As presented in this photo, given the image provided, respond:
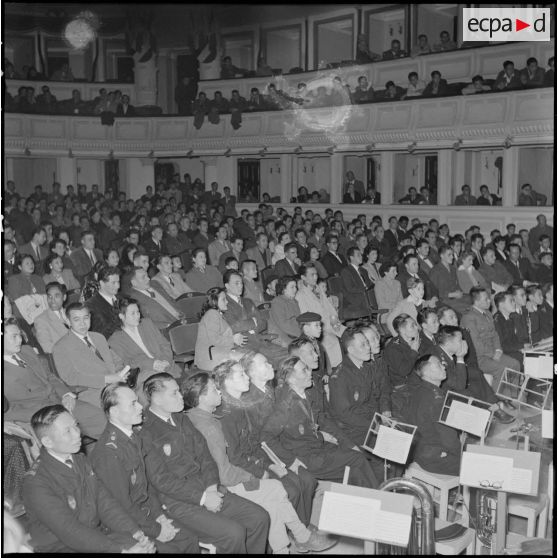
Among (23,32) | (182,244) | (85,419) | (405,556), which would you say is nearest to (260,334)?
(85,419)

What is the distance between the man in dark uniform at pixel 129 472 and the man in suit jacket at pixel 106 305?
9.52 ft

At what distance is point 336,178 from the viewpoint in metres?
18.1

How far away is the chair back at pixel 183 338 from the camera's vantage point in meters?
6.77

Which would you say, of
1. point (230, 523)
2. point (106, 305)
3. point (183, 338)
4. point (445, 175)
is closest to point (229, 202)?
point (445, 175)

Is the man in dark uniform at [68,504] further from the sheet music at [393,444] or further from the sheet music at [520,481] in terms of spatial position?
the sheet music at [520,481]

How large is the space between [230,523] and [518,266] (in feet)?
28.9

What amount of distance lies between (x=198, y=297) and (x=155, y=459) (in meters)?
4.19

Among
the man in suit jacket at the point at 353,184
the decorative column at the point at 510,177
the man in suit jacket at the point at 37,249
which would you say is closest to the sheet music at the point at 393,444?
the man in suit jacket at the point at 37,249

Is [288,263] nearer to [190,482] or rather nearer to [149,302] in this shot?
[149,302]

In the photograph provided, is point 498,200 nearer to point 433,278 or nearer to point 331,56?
point 433,278

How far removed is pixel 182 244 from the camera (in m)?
13.0

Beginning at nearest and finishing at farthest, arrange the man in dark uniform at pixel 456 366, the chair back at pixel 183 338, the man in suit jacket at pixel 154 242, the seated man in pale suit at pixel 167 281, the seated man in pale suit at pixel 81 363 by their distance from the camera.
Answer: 1. the seated man in pale suit at pixel 81 363
2. the man in dark uniform at pixel 456 366
3. the chair back at pixel 183 338
4. the seated man in pale suit at pixel 167 281
5. the man in suit jacket at pixel 154 242

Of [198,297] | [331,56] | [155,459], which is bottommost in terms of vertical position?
[155,459]

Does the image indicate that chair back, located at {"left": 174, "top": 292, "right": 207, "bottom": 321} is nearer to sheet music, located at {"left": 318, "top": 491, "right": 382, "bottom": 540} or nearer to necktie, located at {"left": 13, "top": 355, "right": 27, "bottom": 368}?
necktie, located at {"left": 13, "top": 355, "right": 27, "bottom": 368}
